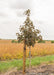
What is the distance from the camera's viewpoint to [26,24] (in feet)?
20.2

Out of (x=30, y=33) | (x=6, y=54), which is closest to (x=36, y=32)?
(x=30, y=33)

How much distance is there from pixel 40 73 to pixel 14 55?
557 centimetres

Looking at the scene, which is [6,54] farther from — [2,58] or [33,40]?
[33,40]

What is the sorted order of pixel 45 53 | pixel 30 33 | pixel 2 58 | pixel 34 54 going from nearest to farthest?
pixel 30 33 < pixel 2 58 < pixel 34 54 < pixel 45 53

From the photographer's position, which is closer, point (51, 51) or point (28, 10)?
point (28, 10)

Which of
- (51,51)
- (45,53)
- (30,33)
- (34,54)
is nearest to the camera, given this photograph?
(30,33)

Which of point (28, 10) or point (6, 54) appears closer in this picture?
point (28, 10)

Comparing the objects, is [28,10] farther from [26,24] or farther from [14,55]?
[14,55]

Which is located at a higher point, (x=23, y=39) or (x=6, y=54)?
(x=23, y=39)

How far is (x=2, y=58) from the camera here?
11.3 m

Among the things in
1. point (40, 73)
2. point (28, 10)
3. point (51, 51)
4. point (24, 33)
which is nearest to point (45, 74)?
point (40, 73)

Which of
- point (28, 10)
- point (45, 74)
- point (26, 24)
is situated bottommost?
point (45, 74)

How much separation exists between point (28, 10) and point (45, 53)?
898 cm

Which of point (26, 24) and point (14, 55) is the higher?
point (26, 24)
